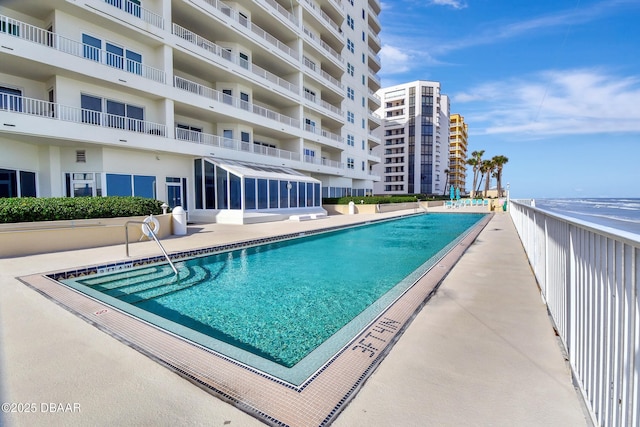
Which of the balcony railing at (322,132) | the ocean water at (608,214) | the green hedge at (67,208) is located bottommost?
the ocean water at (608,214)

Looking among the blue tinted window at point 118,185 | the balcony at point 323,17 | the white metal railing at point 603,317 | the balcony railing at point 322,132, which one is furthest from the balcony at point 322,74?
the white metal railing at point 603,317

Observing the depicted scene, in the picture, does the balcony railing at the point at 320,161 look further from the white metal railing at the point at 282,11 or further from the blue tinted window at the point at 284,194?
the white metal railing at the point at 282,11

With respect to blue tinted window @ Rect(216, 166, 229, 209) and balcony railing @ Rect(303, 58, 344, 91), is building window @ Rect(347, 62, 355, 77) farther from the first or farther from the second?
blue tinted window @ Rect(216, 166, 229, 209)

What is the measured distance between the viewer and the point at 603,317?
183 cm

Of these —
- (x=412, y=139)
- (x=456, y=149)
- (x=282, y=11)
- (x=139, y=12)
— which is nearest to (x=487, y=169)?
(x=412, y=139)

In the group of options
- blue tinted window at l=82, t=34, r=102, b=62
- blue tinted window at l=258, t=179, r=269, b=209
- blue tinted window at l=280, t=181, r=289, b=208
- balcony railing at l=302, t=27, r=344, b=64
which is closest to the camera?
blue tinted window at l=82, t=34, r=102, b=62

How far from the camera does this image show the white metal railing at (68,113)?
12750 mm

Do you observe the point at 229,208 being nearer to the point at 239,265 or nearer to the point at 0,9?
the point at 239,265

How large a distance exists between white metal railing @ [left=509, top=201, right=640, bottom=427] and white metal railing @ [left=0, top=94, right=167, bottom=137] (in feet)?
54.1

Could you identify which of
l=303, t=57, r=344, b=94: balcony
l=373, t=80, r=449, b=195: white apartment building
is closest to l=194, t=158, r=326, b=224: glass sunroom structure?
l=303, t=57, r=344, b=94: balcony

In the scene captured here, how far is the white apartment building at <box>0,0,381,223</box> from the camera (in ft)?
42.0

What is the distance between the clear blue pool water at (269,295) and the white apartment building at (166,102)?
30.6ft

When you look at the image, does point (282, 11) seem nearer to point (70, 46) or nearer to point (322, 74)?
point (322, 74)

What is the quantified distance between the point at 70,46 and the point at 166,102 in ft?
13.6
